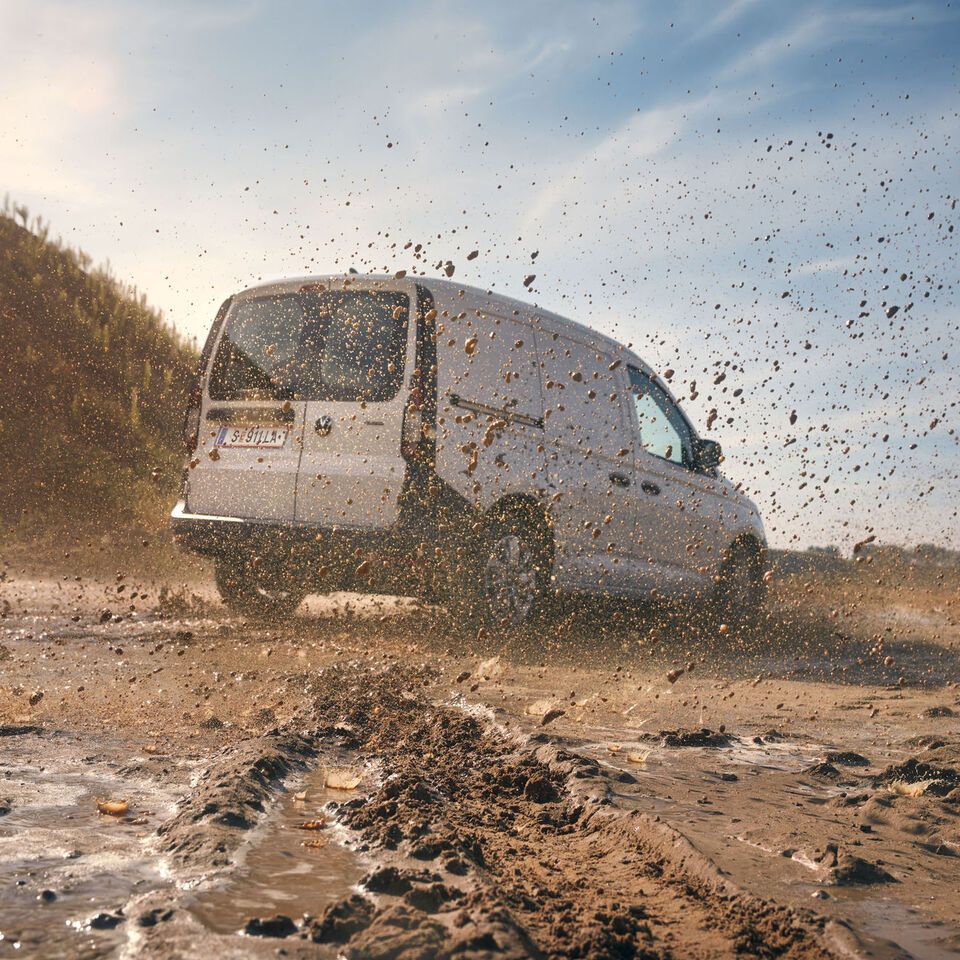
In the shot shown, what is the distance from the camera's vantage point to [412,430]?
22.7ft

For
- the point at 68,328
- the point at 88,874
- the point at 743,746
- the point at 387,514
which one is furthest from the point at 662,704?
the point at 68,328

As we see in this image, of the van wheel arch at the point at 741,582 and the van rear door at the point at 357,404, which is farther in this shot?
the van wheel arch at the point at 741,582

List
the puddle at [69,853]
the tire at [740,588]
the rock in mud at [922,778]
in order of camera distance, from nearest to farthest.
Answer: the puddle at [69,853] → the rock in mud at [922,778] → the tire at [740,588]

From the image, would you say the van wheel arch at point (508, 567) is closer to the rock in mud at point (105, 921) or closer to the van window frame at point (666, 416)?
the van window frame at point (666, 416)

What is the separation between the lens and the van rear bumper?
6969 millimetres

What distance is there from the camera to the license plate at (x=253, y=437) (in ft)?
24.2

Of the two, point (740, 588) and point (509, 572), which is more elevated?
point (509, 572)

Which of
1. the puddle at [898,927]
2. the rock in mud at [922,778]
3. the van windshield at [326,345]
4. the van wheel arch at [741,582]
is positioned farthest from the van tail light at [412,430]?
the puddle at [898,927]

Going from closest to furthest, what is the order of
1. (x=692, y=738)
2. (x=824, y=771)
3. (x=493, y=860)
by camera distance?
(x=493, y=860)
(x=824, y=771)
(x=692, y=738)

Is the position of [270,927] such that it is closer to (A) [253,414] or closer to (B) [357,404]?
(B) [357,404]

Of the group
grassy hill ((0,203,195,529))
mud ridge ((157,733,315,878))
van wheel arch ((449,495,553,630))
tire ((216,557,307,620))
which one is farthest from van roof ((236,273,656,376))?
grassy hill ((0,203,195,529))

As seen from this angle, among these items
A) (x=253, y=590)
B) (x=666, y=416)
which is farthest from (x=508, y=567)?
(x=666, y=416)

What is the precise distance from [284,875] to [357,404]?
4648mm

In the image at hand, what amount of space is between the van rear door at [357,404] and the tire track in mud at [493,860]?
2601 millimetres
